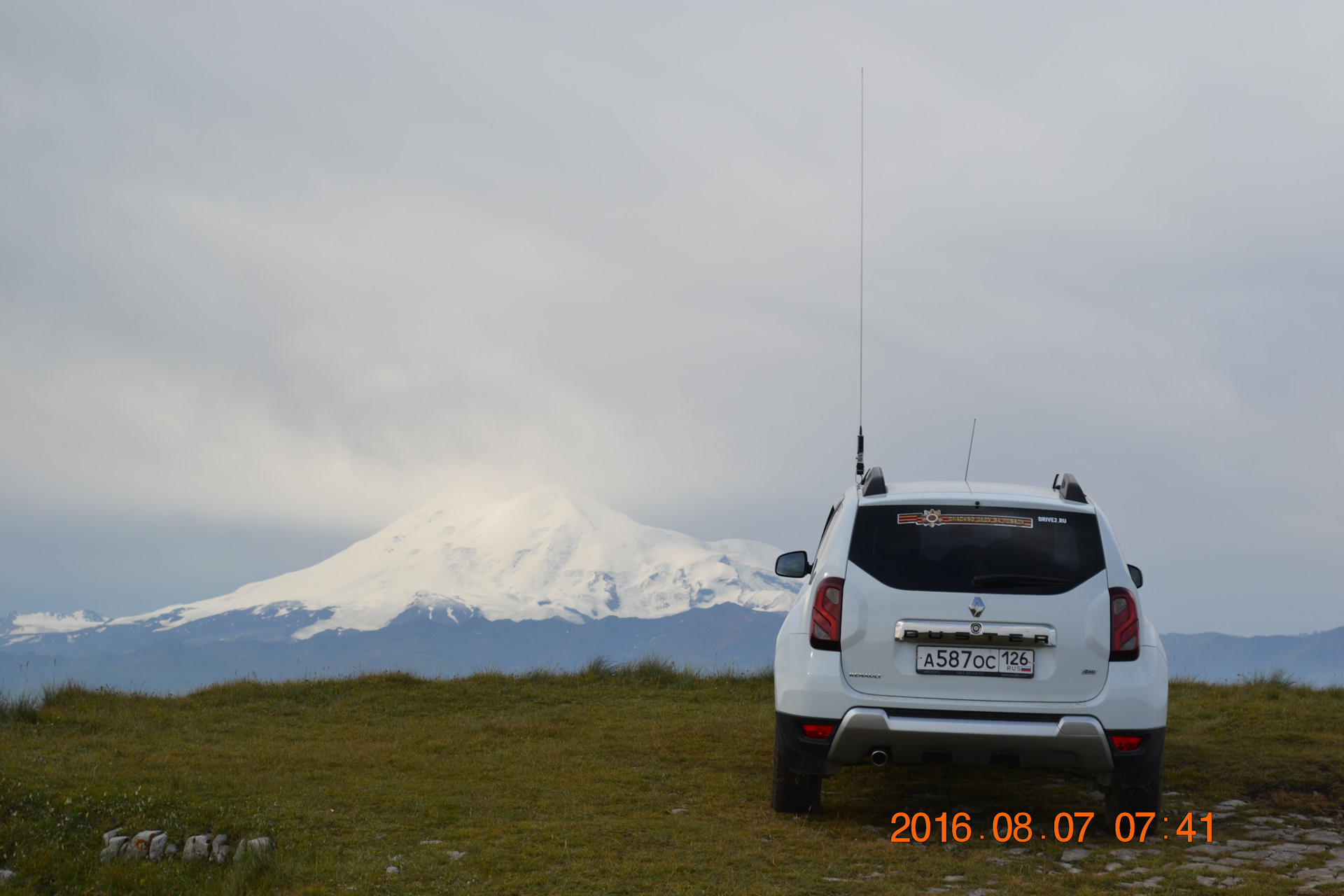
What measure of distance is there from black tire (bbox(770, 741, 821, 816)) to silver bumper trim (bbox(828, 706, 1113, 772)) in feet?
3.38

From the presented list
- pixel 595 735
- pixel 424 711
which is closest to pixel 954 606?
pixel 595 735

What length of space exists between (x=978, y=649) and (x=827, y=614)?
84 cm

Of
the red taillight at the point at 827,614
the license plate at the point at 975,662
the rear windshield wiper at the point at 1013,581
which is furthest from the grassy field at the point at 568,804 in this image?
the rear windshield wiper at the point at 1013,581

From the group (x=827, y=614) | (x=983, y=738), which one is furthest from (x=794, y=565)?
(x=983, y=738)

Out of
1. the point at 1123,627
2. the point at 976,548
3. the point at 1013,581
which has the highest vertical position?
the point at 976,548

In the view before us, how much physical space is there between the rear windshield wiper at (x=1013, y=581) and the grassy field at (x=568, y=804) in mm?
1486

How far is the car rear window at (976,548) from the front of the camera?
606cm

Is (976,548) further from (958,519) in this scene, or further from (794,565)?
(794,565)

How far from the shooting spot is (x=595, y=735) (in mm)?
10758

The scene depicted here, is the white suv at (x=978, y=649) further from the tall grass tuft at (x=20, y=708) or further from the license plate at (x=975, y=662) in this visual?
the tall grass tuft at (x=20, y=708)

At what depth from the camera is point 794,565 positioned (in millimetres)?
7543

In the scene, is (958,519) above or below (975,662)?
above

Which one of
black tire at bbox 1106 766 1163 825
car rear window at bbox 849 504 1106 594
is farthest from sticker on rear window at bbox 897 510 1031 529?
black tire at bbox 1106 766 1163 825
